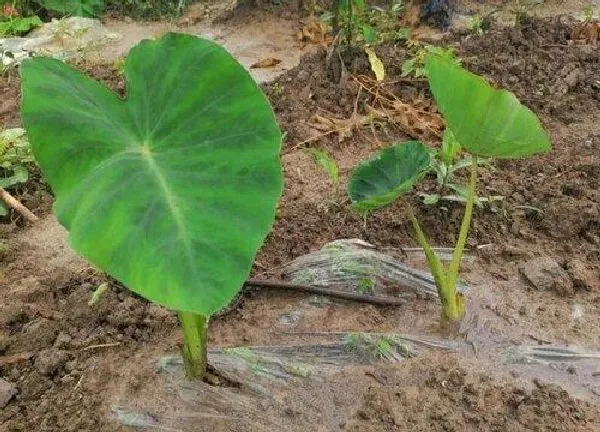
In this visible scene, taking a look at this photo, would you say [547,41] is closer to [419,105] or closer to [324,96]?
[419,105]

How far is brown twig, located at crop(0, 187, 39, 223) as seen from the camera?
2391mm

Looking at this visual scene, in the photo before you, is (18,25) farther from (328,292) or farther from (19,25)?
(328,292)

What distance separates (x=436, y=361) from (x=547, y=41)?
213cm

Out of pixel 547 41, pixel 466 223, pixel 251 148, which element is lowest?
pixel 547 41

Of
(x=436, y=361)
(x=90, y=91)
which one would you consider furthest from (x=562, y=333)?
(x=90, y=91)

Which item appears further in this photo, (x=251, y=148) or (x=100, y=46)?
(x=100, y=46)

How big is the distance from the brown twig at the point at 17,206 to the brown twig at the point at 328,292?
0.79m

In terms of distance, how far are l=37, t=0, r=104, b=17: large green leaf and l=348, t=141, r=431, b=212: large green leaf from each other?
116 inches

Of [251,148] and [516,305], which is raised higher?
[251,148]

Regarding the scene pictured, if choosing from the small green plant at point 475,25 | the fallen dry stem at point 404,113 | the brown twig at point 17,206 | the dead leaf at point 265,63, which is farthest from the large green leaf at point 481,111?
the small green plant at point 475,25

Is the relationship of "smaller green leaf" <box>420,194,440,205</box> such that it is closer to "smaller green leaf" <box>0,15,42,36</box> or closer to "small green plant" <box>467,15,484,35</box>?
"small green plant" <box>467,15,484,35</box>

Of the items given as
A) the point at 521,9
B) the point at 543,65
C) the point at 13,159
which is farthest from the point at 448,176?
the point at 521,9

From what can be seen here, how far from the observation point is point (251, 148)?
4.57 feet

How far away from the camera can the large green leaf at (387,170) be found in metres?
1.76
